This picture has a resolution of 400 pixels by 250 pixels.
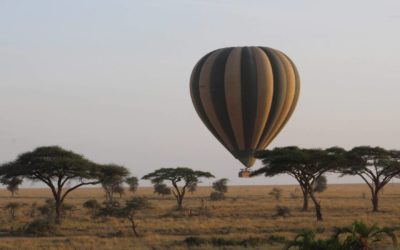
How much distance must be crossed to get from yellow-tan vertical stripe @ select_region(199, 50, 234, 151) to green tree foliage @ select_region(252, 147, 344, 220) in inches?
183

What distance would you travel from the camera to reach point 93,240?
3070 cm

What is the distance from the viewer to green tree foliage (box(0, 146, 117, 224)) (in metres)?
45.9

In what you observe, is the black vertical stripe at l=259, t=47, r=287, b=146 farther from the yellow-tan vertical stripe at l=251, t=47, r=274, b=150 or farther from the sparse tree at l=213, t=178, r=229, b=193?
the sparse tree at l=213, t=178, r=229, b=193

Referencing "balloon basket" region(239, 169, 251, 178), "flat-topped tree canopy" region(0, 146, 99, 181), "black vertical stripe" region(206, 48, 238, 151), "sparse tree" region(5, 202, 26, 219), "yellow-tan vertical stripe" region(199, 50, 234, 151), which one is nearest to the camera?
"flat-topped tree canopy" region(0, 146, 99, 181)

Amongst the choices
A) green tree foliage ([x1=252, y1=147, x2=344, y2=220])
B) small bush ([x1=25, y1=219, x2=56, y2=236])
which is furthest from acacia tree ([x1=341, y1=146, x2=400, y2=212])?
small bush ([x1=25, y1=219, x2=56, y2=236])

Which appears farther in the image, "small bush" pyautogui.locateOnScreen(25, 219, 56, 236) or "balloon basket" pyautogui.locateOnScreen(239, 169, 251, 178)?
"balloon basket" pyautogui.locateOnScreen(239, 169, 251, 178)

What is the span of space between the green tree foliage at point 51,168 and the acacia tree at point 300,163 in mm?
13510

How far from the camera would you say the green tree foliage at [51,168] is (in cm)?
4594

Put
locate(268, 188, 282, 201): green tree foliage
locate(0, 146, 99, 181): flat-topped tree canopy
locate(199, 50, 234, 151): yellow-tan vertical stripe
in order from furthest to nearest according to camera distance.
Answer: locate(268, 188, 282, 201): green tree foliage
locate(199, 50, 234, 151): yellow-tan vertical stripe
locate(0, 146, 99, 181): flat-topped tree canopy

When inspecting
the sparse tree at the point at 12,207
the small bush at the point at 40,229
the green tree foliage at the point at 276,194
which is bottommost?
the small bush at the point at 40,229

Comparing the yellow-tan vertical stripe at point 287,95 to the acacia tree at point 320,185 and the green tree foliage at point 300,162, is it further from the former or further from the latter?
the acacia tree at point 320,185

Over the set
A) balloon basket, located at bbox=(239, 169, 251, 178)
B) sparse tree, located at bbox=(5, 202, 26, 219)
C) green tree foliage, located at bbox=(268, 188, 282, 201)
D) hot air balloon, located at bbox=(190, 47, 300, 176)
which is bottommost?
sparse tree, located at bbox=(5, 202, 26, 219)

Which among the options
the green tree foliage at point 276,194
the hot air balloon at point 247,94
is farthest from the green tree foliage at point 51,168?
the green tree foliage at point 276,194

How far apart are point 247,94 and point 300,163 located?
7635 mm
